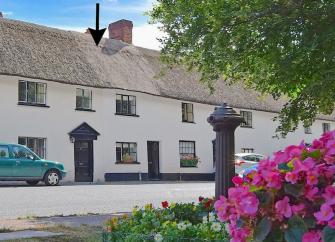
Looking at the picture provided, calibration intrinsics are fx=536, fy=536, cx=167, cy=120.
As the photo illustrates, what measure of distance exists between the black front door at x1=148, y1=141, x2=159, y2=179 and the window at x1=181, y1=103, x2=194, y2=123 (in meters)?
3.16

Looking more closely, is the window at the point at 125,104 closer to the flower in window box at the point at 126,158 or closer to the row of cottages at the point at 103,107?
the row of cottages at the point at 103,107

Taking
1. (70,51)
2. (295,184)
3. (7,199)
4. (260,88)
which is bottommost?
(7,199)

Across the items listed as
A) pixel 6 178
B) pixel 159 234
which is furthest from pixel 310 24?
pixel 6 178

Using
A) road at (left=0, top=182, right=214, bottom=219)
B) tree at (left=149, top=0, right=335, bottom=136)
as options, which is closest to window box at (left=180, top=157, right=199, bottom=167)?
road at (left=0, top=182, right=214, bottom=219)

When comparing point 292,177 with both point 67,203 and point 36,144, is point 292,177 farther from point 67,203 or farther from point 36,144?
point 36,144

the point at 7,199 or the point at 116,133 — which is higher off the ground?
the point at 116,133

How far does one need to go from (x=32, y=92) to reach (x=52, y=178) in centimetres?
538

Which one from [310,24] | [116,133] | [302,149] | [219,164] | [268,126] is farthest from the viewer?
[268,126]

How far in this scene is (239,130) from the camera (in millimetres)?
37781

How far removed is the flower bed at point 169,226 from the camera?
16.9ft

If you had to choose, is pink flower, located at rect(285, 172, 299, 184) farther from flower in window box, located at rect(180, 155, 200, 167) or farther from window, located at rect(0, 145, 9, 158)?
flower in window box, located at rect(180, 155, 200, 167)

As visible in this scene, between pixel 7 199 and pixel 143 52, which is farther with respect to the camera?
pixel 143 52

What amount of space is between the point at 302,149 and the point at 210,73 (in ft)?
36.9

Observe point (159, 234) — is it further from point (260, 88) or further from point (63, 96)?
point (63, 96)
